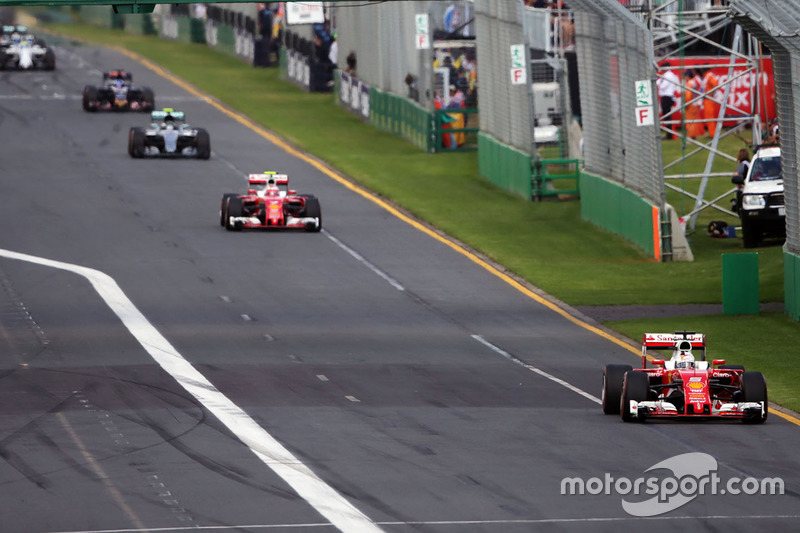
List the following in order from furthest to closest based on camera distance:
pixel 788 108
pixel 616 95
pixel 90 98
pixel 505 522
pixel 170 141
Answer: pixel 90 98, pixel 170 141, pixel 616 95, pixel 788 108, pixel 505 522

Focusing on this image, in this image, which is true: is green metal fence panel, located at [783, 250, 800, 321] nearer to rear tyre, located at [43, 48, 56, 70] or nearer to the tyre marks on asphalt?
the tyre marks on asphalt

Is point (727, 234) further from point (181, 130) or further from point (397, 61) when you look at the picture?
point (397, 61)

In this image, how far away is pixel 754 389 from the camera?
65.2 ft

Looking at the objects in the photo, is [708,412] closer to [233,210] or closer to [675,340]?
[675,340]

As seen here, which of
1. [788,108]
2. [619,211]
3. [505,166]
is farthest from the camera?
[505,166]

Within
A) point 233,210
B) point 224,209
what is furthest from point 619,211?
point 224,209

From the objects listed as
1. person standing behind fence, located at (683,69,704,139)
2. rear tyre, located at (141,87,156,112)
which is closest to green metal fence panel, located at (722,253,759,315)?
person standing behind fence, located at (683,69,704,139)

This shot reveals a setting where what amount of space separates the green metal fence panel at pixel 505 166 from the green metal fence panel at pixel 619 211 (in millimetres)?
3366

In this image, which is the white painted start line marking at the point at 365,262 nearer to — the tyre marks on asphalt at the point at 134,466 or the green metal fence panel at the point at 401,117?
the tyre marks on asphalt at the point at 134,466

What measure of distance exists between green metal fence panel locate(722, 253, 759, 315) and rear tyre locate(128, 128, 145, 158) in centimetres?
2491

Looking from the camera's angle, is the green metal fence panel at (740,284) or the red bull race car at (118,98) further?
the red bull race car at (118,98)

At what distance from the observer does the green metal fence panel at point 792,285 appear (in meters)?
28.4

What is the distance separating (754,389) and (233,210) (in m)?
19.5

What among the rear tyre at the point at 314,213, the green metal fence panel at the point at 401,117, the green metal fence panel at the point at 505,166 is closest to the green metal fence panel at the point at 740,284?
the rear tyre at the point at 314,213
